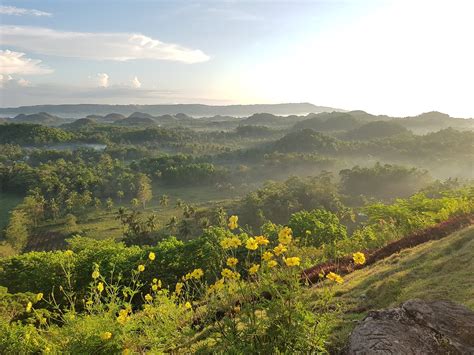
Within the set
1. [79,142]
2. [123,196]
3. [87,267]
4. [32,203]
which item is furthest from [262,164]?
[87,267]

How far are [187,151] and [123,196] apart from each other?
276 ft

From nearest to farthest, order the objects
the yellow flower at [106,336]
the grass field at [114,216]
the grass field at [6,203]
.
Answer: the yellow flower at [106,336], the grass field at [114,216], the grass field at [6,203]

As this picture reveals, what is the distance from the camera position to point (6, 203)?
9431 centimetres

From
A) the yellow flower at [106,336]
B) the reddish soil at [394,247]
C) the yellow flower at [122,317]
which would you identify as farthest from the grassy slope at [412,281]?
the yellow flower at [106,336]

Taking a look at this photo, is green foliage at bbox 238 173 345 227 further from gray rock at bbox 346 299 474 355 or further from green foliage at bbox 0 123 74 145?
green foliage at bbox 0 123 74 145

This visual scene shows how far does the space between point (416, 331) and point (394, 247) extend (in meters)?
8.53

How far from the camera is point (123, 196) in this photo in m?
103

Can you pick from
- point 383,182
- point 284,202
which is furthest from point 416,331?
point 383,182

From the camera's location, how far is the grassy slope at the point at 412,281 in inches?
272

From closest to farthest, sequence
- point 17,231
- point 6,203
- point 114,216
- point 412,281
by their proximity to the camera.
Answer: point 412,281 → point 17,231 → point 114,216 → point 6,203

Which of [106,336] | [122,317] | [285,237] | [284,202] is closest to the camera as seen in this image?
[285,237]

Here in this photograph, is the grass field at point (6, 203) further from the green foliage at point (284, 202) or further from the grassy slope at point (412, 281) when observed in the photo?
the grassy slope at point (412, 281)

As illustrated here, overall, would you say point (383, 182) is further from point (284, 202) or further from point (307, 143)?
point (307, 143)

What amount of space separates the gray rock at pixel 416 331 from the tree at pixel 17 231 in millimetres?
69533
